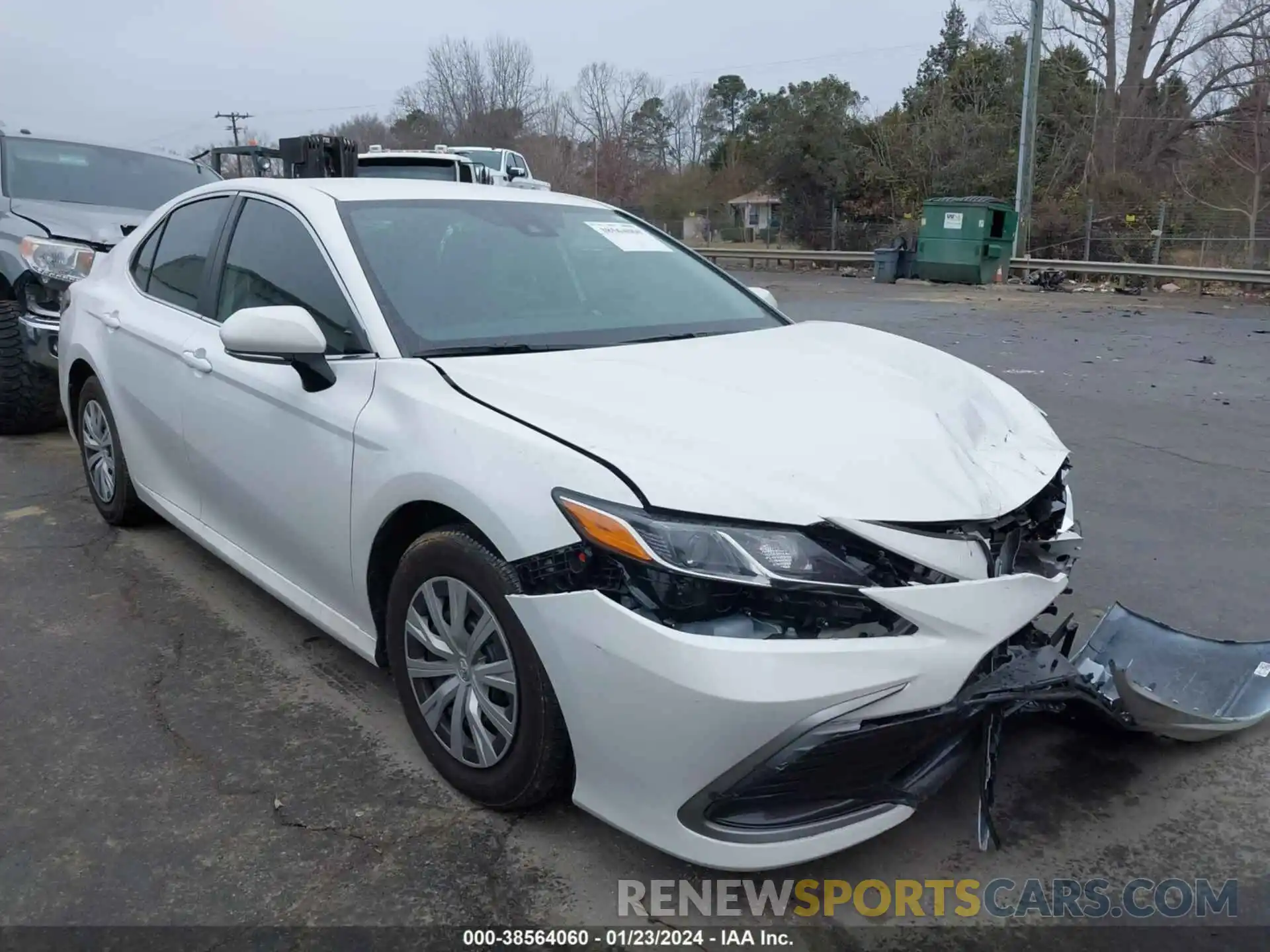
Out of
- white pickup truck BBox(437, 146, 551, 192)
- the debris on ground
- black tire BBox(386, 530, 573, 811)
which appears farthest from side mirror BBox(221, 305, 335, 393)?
the debris on ground

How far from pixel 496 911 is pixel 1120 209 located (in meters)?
29.9

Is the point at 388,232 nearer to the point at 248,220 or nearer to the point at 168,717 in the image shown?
the point at 248,220

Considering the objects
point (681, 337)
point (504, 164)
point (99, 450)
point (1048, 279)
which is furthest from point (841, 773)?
point (1048, 279)

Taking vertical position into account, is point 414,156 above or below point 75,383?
above

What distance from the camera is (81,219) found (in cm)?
656

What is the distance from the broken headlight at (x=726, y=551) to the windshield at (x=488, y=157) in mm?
16078

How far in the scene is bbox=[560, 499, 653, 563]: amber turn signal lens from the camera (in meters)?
2.12

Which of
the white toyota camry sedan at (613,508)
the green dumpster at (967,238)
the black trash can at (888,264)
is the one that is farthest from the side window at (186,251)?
the black trash can at (888,264)

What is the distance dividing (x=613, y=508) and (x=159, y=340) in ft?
8.49

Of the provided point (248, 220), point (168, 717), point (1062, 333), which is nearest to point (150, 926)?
point (168, 717)

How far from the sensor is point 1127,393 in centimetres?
836

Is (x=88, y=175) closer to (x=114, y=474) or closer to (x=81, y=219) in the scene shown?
(x=81, y=219)

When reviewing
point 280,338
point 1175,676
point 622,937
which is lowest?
point 622,937

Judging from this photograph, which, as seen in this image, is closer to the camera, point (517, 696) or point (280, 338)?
point (517, 696)
